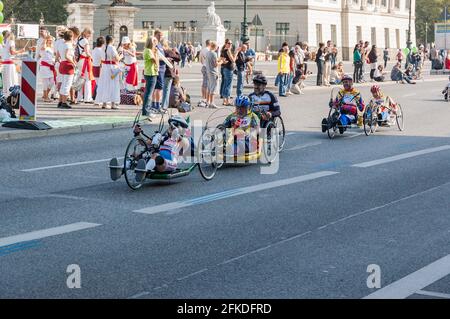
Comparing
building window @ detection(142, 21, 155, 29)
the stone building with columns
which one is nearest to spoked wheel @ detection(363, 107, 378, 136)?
the stone building with columns

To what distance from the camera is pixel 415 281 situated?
25.0ft

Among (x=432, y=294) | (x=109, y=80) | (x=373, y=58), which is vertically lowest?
(x=432, y=294)

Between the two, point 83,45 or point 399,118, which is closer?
point 399,118

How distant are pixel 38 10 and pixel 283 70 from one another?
56216mm

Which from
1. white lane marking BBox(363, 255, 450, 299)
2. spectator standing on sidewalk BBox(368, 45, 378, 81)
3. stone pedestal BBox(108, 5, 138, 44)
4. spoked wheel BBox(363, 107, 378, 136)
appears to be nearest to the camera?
white lane marking BBox(363, 255, 450, 299)

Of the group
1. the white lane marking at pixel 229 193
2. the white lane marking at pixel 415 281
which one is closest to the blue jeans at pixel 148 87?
the white lane marking at pixel 229 193

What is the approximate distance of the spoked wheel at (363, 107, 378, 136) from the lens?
19.8m

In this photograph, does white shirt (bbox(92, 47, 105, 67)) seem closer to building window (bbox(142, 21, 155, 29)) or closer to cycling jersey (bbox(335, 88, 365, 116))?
cycling jersey (bbox(335, 88, 365, 116))

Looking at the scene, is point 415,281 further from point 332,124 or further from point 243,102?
point 332,124

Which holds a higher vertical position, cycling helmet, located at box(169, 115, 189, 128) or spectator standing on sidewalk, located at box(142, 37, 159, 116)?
spectator standing on sidewalk, located at box(142, 37, 159, 116)

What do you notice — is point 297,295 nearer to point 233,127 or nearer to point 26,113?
point 233,127

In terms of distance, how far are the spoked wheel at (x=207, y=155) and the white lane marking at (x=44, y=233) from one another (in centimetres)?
344

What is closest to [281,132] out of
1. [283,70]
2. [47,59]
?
[47,59]

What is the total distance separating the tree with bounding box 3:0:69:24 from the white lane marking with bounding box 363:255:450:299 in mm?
77944
